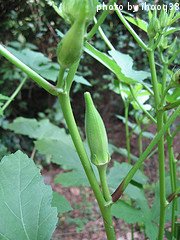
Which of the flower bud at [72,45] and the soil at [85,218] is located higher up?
the flower bud at [72,45]

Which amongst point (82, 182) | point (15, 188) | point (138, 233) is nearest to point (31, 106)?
point (138, 233)

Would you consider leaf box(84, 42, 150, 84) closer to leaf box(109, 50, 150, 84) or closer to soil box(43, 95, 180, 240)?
leaf box(109, 50, 150, 84)

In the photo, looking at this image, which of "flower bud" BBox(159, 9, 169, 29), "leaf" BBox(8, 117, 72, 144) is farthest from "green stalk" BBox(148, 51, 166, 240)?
"leaf" BBox(8, 117, 72, 144)

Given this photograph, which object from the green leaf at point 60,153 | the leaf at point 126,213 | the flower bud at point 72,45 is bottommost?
the leaf at point 126,213

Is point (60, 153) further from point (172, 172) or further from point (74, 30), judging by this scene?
point (74, 30)

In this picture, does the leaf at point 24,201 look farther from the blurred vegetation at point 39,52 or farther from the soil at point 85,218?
the soil at point 85,218

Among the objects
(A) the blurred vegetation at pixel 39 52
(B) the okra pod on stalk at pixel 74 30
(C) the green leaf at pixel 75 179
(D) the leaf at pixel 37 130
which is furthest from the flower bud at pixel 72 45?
(D) the leaf at pixel 37 130

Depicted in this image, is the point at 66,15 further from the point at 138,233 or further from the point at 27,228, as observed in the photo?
the point at 138,233
